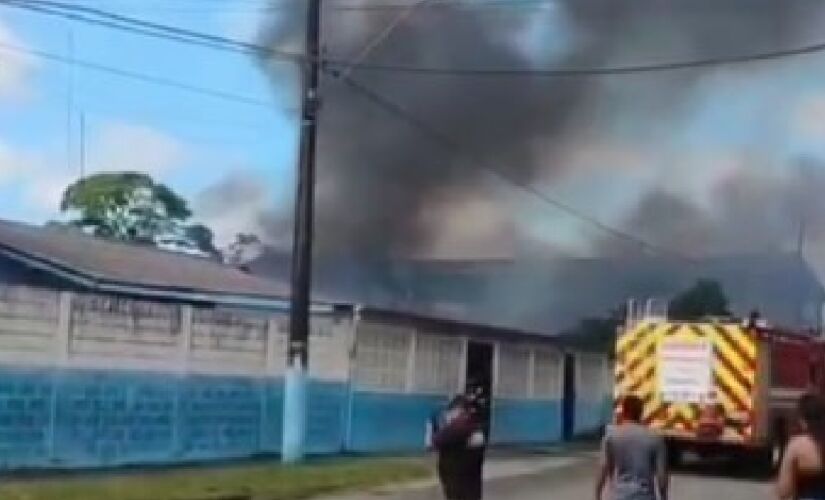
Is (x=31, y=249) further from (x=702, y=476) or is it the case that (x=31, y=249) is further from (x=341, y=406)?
(x=702, y=476)

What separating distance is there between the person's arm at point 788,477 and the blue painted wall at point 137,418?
1180 cm

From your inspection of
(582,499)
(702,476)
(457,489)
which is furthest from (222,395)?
(457,489)

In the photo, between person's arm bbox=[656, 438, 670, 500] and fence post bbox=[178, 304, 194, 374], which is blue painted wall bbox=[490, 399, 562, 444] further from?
person's arm bbox=[656, 438, 670, 500]

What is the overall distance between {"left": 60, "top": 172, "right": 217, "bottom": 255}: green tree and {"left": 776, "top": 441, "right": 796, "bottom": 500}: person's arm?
5074 centimetres

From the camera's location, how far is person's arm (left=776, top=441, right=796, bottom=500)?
770 centimetres

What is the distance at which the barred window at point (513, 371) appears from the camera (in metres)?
31.7

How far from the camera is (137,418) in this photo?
20.2 m

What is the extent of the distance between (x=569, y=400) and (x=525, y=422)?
10.3 feet

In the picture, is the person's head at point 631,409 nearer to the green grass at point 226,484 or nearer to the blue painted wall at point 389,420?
the green grass at point 226,484

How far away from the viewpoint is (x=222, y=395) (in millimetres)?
22141

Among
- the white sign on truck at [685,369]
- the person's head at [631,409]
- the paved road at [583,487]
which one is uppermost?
the white sign on truck at [685,369]

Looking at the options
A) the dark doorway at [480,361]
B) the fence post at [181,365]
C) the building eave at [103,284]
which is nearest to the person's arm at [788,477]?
the fence post at [181,365]

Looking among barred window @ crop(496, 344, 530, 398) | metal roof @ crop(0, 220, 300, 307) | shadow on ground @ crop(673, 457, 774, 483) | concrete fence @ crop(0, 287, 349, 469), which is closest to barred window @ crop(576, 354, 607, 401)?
barred window @ crop(496, 344, 530, 398)

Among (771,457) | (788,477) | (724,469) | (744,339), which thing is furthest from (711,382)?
(788,477)
